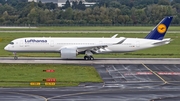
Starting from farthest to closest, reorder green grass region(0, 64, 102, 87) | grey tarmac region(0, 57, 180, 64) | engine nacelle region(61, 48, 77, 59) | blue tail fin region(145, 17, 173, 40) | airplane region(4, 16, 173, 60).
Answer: blue tail fin region(145, 17, 173, 40)
airplane region(4, 16, 173, 60)
engine nacelle region(61, 48, 77, 59)
grey tarmac region(0, 57, 180, 64)
green grass region(0, 64, 102, 87)

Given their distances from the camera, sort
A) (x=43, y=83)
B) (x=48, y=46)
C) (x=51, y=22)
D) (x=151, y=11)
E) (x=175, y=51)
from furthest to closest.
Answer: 1. (x=151, y=11)
2. (x=51, y=22)
3. (x=175, y=51)
4. (x=48, y=46)
5. (x=43, y=83)

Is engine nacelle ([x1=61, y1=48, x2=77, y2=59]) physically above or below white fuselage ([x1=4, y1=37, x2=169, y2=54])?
below

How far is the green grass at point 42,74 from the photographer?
48.9m

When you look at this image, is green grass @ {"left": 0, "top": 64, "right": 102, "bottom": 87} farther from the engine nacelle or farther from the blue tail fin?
the blue tail fin

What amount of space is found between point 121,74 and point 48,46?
57.3 ft

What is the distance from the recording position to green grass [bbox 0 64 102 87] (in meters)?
48.9

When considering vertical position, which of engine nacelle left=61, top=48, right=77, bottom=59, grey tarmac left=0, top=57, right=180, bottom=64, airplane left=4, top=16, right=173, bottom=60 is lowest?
grey tarmac left=0, top=57, right=180, bottom=64

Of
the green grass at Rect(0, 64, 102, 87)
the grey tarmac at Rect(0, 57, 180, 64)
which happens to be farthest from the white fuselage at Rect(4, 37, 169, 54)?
the green grass at Rect(0, 64, 102, 87)

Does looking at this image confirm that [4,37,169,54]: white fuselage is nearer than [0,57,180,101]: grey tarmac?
No

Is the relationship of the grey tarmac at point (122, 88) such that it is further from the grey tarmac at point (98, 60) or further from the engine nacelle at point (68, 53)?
the engine nacelle at point (68, 53)

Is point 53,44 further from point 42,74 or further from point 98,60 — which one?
point 42,74

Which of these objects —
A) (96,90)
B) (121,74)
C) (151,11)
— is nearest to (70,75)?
(121,74)

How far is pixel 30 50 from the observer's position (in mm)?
69875

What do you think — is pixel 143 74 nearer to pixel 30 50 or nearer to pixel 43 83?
pixel 43 83
